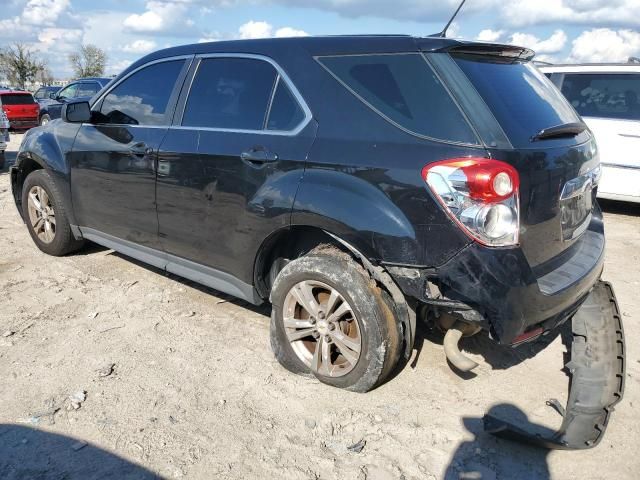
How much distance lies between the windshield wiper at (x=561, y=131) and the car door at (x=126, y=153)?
2358mm

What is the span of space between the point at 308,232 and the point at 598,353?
6.01 ft

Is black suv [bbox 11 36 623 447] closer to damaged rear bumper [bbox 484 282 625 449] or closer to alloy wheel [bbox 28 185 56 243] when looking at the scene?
damaged rear bumper [bbox 484 282 625 449]

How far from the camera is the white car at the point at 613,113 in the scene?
265 inches

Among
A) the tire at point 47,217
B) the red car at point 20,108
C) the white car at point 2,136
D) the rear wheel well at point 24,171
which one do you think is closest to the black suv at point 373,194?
the tire at point 47,217

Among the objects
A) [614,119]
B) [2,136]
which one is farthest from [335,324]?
[2,136]

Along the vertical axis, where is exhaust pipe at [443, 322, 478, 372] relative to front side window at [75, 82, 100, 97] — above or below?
below

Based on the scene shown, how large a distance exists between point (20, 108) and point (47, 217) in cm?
1510

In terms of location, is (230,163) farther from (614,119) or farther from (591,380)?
(614,119)

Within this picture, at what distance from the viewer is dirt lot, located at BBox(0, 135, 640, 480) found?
7.97ft

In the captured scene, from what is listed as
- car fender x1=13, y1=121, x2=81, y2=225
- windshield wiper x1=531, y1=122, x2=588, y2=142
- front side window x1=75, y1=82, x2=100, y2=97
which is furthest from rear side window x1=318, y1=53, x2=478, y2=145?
front side window x1=75, y1=82, x2=100, y2=97

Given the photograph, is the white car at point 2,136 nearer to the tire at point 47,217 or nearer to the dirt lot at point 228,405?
the tire at point 47,217

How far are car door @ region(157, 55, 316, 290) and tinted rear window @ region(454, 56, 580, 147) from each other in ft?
2.92

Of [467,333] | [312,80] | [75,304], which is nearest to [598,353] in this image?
[467,333]

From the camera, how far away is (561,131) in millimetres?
2730
